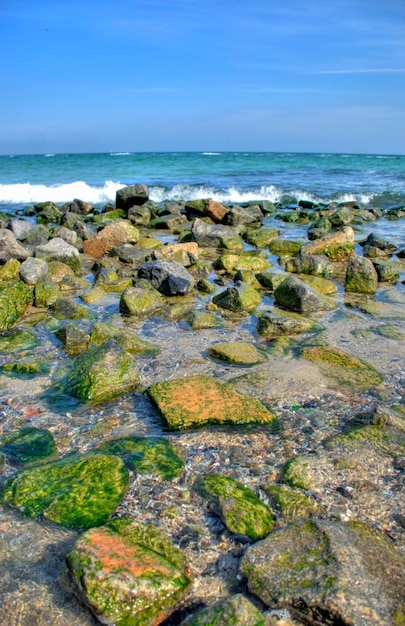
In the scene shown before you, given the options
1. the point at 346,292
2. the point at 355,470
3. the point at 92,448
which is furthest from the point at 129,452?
the point at 346,292

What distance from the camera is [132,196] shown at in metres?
16.2

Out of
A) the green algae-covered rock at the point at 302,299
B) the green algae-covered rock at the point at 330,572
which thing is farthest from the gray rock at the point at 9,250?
the green algae-covered rock at the point at 330,572

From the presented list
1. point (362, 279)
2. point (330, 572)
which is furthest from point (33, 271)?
point (330, 572)

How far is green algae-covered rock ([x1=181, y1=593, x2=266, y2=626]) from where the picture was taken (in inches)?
83.4

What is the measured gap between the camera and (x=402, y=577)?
7.97 ft

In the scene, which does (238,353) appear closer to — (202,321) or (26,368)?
(202,321)

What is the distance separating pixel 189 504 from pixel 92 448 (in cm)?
92

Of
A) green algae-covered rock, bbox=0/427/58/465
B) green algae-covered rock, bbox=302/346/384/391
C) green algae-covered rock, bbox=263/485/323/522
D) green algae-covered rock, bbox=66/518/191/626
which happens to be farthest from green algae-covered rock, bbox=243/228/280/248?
green algae-covered rock, bbox=66/518/191/626

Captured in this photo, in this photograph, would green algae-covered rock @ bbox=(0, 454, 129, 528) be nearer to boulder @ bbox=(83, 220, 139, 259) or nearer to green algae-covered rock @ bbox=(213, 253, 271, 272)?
green algae-covered rock @ bbox=(213, 253, 271, 272)

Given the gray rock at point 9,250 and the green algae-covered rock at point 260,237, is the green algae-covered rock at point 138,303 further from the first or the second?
the green algae-covered rock at point 260,237

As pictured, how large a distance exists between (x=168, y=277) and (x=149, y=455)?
4222mm

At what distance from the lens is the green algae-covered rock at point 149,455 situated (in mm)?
3309

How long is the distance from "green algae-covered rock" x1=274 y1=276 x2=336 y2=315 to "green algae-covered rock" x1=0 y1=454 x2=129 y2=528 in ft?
13.0

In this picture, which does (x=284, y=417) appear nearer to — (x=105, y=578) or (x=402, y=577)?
(x=402, y=577)
